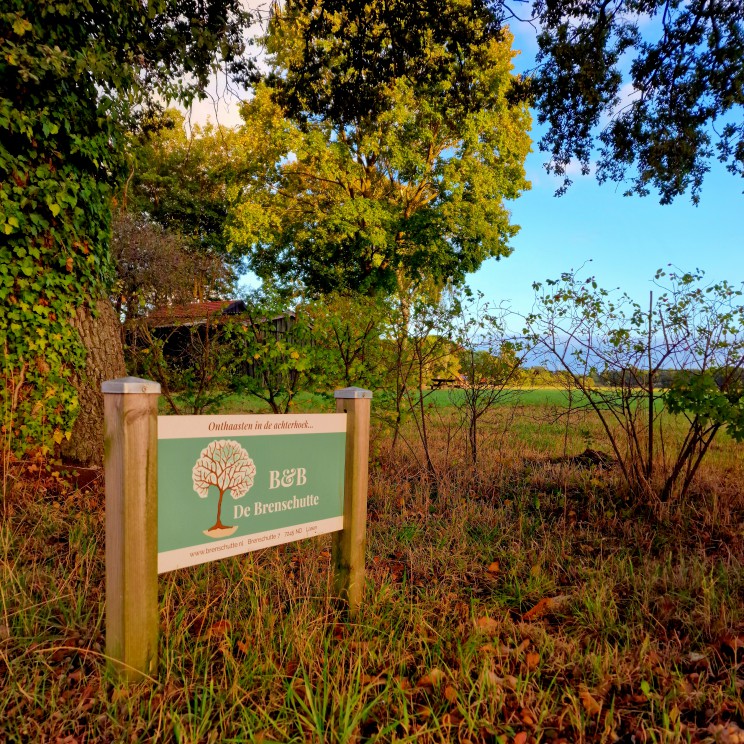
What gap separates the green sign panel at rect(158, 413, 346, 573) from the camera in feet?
7.57

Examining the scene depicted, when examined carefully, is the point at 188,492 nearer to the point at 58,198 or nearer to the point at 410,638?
the point at 410,638

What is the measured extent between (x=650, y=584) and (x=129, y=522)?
312 centimetres

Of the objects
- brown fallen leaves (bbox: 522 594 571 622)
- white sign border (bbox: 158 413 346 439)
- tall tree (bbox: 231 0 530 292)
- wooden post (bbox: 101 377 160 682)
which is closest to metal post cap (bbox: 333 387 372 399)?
white sign border (bbox: 158 413 346 439)

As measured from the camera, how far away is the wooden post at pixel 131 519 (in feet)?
7.02

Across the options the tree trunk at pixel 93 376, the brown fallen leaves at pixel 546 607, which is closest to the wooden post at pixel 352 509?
the brown fallen leaves at pixel 546 607

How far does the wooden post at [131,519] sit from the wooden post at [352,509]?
106 centimetres

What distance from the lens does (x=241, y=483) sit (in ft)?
8.18

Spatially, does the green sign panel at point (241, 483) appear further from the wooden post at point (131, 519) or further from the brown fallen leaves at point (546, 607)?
the brown fallen leaves at point (546, 607)

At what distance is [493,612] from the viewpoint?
3146 mm

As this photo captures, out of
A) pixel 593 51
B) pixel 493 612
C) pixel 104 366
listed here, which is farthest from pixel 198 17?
pixel 493 612

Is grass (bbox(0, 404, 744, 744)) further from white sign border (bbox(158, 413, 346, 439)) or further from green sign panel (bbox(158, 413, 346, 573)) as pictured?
white sign border (bbox(158, 413, 346, 439))

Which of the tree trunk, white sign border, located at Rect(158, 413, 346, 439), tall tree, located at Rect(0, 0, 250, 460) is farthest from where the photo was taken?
the tree trunk

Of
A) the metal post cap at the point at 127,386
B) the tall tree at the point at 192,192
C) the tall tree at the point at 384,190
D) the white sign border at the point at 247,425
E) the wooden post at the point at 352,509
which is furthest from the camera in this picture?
the tall tree at the point at 192,192

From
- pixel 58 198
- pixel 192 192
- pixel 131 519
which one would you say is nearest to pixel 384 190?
pixel 192 192
